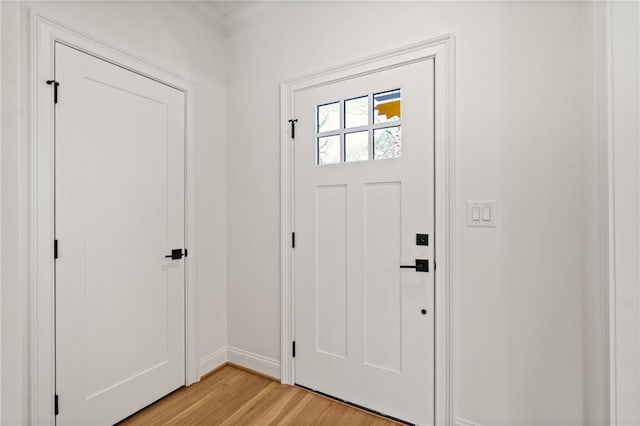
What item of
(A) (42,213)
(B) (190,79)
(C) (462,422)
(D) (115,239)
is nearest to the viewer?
(A) (42,213)

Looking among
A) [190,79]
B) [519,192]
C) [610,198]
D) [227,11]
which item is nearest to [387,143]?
[519,192]

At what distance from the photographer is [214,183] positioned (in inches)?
96.0

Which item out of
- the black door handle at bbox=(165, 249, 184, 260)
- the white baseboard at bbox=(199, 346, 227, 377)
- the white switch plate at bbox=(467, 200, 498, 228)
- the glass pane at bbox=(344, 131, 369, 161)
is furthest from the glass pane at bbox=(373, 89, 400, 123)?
the white baseboard at bbox=(199, 346, 227, 377)

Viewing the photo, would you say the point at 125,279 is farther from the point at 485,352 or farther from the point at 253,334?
the point at 485,352

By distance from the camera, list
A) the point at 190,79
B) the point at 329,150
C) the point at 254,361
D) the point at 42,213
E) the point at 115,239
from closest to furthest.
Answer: the point at 42,213
the point at 115,239
the point at 329,150
the point at 190,79
the point at 254,361

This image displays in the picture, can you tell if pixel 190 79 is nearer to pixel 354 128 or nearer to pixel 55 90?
pixel 55 90

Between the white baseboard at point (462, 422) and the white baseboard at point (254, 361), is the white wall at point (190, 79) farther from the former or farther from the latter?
the white baseboard at point (462, 422)

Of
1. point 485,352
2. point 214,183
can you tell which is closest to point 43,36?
point 214,183

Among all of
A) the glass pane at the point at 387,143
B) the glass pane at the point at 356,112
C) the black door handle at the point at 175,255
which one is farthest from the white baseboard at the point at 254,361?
the glass pane at the point at 356,112

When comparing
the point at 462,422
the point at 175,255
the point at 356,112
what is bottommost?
the point at 462,422

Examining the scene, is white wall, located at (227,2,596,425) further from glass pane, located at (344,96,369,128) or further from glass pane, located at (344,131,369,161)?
glass pane, located at (344,131,369,161)

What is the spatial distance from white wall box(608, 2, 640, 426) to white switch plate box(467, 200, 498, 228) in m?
0.50

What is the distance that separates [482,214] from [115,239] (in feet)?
6.72

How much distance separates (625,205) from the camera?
1.08 meters
